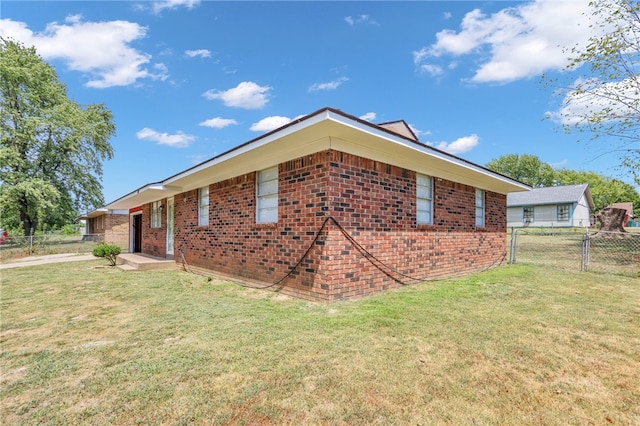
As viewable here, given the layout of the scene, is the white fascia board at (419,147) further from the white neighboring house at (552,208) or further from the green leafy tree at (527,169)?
the green leafy tree at (527,169)

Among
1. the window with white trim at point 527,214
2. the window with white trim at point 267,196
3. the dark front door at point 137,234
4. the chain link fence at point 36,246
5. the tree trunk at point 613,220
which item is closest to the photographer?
the window with white trim at point 267,196

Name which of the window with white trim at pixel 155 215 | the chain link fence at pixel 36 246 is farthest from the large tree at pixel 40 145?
the window with white trim at pixel 155 215

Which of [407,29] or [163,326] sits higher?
[407,29]

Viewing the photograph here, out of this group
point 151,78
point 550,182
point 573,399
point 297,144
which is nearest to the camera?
point 573,399

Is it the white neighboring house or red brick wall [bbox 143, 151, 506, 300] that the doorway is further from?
the white neighboring house

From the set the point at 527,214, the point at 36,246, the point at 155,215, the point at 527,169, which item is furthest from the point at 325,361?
the point at 527,169

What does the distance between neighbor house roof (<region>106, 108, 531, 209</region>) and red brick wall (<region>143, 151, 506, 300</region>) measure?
182 mm

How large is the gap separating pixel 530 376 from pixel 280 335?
2.45 metres

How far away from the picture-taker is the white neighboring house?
30.1 metres

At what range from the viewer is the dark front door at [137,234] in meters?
16.3

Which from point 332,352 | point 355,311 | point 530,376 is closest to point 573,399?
point 530,376

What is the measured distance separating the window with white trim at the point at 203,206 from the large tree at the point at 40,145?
1863 cm

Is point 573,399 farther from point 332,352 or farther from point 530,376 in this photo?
point 332,352

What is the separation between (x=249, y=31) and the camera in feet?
32.2
